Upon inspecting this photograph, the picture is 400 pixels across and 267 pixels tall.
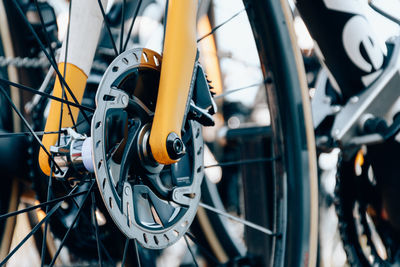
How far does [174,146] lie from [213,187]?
26.1 inches

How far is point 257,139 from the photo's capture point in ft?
3.93

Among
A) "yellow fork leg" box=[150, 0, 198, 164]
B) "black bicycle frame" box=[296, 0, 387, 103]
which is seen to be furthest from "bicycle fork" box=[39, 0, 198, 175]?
"black bicycle frame" box=[296, 0, 387, 103]

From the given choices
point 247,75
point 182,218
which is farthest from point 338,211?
point 247,75

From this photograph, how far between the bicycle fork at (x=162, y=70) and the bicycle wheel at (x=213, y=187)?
0.09 ft

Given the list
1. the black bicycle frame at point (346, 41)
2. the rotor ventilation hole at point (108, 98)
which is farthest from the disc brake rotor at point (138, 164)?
the black bicycle frame at point (346, 41)

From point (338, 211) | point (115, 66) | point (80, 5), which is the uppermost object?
point (80, 5)

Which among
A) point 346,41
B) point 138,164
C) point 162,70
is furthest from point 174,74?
point 346,41

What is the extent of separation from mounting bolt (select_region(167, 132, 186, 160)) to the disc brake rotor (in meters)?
0.03

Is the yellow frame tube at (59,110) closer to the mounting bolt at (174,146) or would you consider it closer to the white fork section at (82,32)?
the white fork section at (82,32)

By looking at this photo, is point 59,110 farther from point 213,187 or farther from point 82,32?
point 213,187

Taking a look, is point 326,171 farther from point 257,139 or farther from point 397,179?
point 397,179

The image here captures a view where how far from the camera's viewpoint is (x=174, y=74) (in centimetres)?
59

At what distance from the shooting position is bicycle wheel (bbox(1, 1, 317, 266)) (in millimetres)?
580

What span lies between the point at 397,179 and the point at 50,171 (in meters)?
0.64
